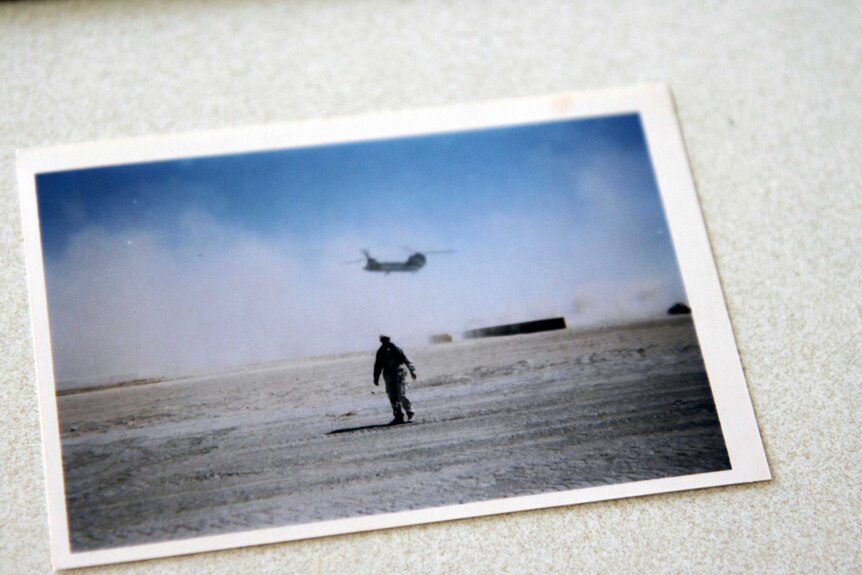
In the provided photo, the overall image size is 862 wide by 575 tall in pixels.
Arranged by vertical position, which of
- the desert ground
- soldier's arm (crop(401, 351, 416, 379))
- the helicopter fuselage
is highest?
the helicopter fuselage

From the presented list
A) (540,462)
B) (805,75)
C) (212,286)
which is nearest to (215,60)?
(212,286)

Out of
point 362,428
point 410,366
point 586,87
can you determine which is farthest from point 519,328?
point 586,87

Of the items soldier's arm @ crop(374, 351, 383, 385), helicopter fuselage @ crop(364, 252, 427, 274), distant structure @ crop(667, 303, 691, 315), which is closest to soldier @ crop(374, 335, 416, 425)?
soldier's arm @ crop(374, 351, 383, 385)

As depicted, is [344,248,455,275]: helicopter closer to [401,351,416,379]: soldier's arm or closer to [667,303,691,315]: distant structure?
[401,351,416,379]: soldier's arm

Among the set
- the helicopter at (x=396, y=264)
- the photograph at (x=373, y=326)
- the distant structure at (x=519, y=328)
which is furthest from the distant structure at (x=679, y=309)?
the helicopter at (x=396, y=264)

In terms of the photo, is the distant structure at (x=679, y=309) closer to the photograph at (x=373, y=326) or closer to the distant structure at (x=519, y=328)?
the photograph at (x=373, y=326)

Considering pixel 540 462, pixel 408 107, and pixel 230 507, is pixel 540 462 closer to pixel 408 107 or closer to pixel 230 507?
pixel 230 507

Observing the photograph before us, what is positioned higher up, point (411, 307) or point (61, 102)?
point (61, 102)

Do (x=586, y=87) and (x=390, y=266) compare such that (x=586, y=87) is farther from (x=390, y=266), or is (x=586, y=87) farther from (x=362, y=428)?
(x=362, y=428)
